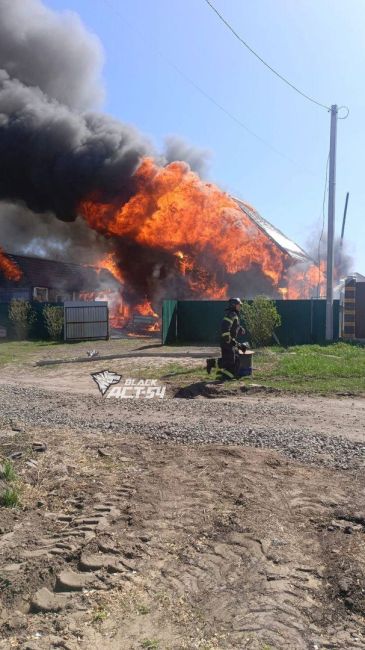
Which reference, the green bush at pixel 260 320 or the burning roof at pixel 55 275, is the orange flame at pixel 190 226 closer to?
the burning roof at pixel 55 275

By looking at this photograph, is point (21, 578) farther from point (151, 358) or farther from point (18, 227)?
point (18, 227)

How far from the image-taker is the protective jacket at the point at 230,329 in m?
12.0

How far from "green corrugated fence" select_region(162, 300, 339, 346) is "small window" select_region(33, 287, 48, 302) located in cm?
1246

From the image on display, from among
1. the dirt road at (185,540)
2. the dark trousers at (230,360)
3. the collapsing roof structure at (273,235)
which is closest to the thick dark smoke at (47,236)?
the collapsing roof structure at (273,235)

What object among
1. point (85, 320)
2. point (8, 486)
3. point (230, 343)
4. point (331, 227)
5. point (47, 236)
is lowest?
point (8, 486)

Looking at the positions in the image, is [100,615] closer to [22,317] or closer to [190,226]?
[22,317]

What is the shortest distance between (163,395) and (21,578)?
769 centimetres

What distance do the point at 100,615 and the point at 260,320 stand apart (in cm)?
1556

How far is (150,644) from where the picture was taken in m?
3.02

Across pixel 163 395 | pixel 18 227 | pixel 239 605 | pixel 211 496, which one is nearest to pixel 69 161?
pixel 18 227

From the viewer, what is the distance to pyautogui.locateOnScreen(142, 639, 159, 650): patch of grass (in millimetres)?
2994

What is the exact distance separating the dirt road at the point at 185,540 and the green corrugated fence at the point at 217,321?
1324cm

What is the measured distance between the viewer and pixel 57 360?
16.8m

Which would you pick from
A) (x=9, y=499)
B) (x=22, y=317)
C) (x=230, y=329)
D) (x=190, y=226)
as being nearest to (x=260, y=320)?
(x=230, y=329)
